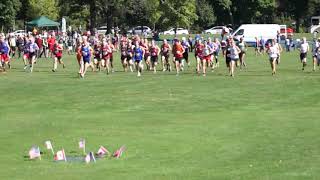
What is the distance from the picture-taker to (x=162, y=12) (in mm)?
90000

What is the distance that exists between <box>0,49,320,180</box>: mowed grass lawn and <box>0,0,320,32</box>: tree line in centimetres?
5632

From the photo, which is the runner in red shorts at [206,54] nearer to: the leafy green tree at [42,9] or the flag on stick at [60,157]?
the flag on stick at [60,157]

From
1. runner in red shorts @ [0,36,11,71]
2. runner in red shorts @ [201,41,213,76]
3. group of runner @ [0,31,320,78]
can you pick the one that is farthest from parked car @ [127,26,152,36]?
runner in red shorts @ [201,41,213,76]

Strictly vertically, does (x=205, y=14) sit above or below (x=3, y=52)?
above

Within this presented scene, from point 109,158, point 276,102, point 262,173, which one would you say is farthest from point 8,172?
point 276,102

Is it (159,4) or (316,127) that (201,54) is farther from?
(159,4)

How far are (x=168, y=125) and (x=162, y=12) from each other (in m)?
71.3

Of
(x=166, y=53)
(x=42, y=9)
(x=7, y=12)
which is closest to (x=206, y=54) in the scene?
(x=166, y=53)

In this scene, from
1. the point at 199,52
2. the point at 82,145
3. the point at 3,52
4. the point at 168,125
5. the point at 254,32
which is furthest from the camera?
the point at 254,32

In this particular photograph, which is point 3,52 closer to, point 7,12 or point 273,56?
point 273,56

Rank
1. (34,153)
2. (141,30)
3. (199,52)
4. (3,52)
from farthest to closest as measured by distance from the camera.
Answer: (141,30), (3,52), (199,52), (34,153)

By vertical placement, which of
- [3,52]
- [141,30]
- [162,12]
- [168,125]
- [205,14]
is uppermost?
[205,14]

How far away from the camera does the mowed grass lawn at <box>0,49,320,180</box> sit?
1352cm

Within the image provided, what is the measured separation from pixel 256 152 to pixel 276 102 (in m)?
9.84
